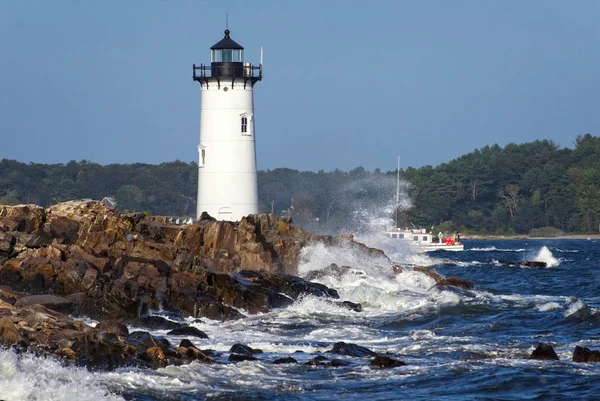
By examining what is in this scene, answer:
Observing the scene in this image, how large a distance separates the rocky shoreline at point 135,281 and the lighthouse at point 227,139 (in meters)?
3.37

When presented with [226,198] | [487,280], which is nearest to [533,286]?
[487,280]

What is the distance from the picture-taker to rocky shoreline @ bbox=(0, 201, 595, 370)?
18641 mm

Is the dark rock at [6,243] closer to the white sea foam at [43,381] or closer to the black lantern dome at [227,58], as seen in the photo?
the white sea foam at [43,381]

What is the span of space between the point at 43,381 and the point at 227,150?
2549 centimetres

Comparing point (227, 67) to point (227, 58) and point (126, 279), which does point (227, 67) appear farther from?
point (126, 279)

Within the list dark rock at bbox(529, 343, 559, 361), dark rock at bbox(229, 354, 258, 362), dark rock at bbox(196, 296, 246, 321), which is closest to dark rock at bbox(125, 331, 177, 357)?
dark rock at bbox(229, 354, 258, 362)

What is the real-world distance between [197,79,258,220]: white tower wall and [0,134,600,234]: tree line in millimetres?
42807

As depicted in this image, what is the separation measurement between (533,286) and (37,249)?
1779 centimetres

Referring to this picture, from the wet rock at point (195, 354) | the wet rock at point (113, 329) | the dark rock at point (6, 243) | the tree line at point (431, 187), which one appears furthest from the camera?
the tree line at point (431, 187)

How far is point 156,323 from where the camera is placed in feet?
75.8

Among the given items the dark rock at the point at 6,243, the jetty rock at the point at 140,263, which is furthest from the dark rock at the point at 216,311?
the dark rock at the point at 6,243

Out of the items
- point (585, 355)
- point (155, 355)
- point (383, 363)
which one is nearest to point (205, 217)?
point (383, 363)

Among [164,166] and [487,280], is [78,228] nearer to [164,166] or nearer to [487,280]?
[487,280]

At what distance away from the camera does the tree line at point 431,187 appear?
305 feet
